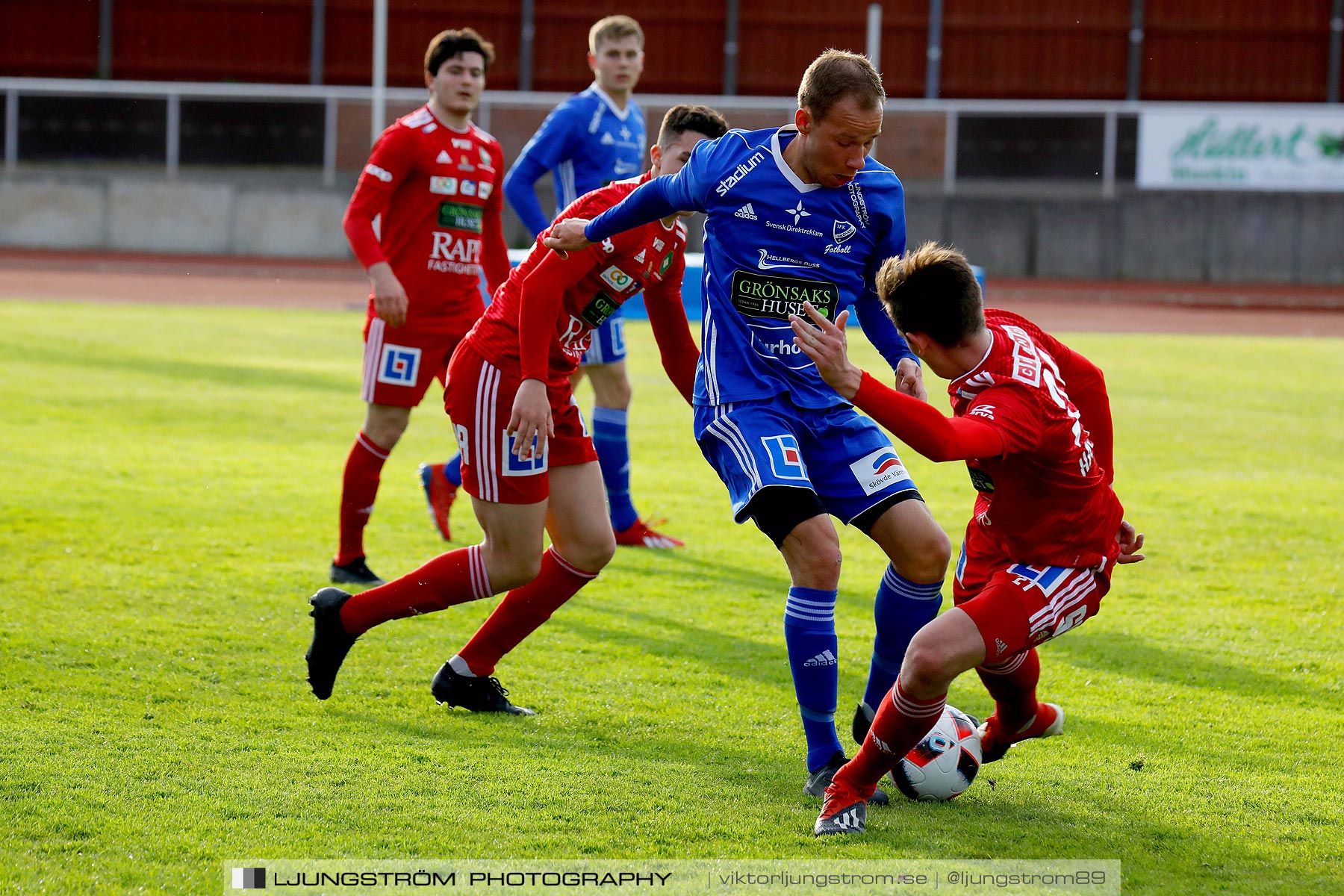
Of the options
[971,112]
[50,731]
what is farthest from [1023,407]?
[971,112]

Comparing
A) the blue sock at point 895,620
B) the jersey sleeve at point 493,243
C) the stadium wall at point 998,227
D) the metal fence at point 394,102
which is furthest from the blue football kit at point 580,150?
the stadium wall at point 998,227

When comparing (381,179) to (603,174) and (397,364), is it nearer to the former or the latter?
(397,364)

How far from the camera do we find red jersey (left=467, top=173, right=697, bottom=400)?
4145 millimetres

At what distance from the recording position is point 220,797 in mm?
3621

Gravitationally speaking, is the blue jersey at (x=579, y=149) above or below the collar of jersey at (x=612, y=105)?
below

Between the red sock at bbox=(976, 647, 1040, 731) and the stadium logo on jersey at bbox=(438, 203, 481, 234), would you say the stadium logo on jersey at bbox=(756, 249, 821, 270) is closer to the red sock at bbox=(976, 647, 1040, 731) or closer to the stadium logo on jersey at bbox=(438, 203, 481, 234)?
the red sock at bbox=(976, 647, 1040, 731)

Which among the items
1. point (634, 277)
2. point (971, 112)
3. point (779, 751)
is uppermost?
point (971, 112)

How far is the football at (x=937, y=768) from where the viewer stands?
3.83 meters

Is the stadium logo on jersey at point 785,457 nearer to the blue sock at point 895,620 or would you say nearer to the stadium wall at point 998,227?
the blue sock at point 895,620

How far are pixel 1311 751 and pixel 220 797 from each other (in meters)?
3.07

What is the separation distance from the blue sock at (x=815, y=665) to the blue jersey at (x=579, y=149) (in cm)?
374

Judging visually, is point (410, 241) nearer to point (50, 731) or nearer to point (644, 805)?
point (50, 731)

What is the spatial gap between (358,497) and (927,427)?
11.2 ft

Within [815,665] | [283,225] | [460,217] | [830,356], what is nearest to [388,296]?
[460,217]
